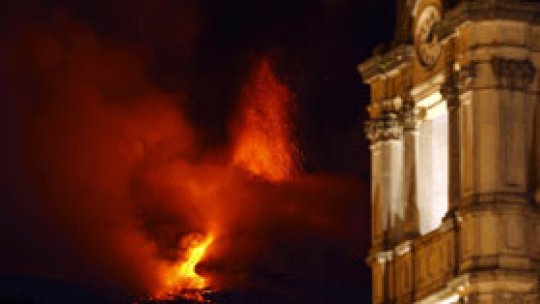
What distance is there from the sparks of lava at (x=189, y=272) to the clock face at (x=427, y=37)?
13.0 meters

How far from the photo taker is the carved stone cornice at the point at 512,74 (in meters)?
62.6

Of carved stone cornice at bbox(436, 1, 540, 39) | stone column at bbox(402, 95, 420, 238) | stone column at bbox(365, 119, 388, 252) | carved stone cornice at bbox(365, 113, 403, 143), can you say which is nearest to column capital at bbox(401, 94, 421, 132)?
stone column at bbox(402, 95, 420, 238)

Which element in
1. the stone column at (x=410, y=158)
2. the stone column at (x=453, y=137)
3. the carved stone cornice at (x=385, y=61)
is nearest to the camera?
the stone column at (x=453, y=137)

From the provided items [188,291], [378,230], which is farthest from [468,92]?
[188,291]

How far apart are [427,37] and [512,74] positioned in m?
3.68

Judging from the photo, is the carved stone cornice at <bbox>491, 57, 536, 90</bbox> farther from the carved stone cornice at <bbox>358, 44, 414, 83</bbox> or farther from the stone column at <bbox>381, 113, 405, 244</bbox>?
the stone column at <bbox>381, 113, 405, 244</bbox>

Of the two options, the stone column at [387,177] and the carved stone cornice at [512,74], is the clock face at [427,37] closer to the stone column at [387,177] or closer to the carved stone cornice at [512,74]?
the stone column at [387,177]

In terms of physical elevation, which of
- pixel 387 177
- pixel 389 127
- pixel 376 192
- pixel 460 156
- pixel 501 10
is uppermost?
pixel 501 10

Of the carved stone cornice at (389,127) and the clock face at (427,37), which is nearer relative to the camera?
the clock face at (427,37)

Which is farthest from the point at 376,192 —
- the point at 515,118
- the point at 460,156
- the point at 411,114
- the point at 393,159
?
the point at 515,118

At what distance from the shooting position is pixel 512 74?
62.6 metres

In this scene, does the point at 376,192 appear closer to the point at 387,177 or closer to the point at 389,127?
the point at 387,177

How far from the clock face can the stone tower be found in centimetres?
2

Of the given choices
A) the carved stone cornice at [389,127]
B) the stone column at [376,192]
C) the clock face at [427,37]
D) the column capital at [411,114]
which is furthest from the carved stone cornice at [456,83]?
the stone column at [376,192]
